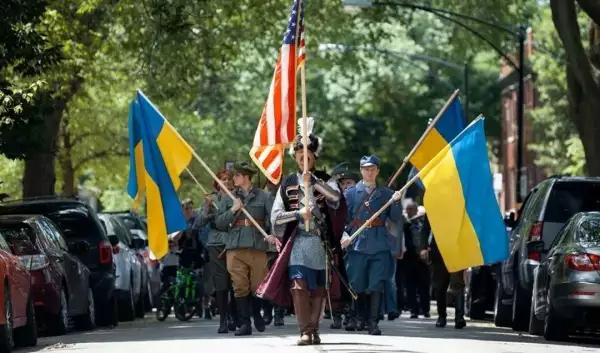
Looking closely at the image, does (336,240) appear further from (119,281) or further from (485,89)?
(485,89)

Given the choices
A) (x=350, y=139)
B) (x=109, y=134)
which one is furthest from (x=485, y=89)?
(x=109, y=134)

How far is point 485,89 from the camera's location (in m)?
81.4

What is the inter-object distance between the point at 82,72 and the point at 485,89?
47.5 meters

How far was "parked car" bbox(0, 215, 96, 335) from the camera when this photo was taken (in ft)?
69.0

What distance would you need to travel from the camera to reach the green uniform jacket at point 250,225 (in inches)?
773

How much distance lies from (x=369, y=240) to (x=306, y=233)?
3.67 m

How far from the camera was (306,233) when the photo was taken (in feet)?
54.1

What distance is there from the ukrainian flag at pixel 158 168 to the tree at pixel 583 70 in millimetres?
9464

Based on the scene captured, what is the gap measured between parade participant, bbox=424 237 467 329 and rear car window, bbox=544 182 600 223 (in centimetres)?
189

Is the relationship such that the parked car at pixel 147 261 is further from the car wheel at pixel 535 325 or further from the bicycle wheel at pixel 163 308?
the car wheel at pixel 535 325

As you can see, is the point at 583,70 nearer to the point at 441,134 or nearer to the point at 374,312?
the point at 441,134

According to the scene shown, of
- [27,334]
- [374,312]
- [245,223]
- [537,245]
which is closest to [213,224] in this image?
[245,223]

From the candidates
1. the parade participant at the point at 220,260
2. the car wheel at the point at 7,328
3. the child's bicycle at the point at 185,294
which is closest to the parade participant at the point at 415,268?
the child's bicycle at the point at 185,294

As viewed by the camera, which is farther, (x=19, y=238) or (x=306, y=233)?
(x=19, y=238)
